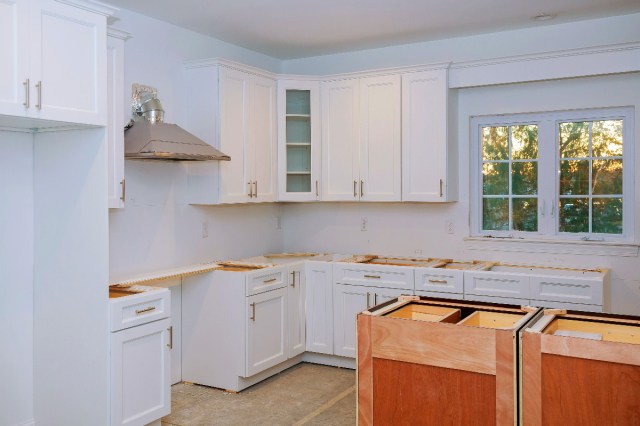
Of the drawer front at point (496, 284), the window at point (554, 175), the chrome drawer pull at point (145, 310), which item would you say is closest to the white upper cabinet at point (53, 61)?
the chrome drawer pull at point (145, 310)

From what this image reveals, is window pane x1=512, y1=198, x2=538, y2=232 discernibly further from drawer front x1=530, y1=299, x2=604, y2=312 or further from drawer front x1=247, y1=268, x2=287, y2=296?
drawer front x1=247, y1=268, x2=287, y2=296

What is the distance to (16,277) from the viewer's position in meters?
3.38

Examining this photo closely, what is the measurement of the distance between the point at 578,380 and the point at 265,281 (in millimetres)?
2681

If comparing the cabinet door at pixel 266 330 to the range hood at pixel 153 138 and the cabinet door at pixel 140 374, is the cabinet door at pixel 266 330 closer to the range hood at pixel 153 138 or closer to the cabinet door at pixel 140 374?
the cabinet door at pixel 140 374

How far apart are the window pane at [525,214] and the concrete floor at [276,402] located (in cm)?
177

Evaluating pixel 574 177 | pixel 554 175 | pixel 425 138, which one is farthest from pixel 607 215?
pixel 425 138

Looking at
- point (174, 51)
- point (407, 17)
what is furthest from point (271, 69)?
point (407, 17)

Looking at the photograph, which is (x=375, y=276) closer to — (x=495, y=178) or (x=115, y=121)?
(x=495, y=178)

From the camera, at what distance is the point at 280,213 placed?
566 centimetres

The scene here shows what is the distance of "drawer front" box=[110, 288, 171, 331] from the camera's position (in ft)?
10.5

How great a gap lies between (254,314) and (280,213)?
1.55 m

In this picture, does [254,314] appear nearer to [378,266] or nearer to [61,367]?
[378,266]

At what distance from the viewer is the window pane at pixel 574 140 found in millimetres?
4508

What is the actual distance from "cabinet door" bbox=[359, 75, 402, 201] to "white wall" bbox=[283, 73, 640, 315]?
13.9 inches
